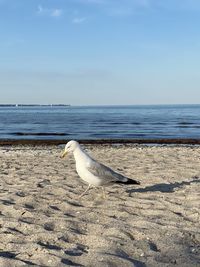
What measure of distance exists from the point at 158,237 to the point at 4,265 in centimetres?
194

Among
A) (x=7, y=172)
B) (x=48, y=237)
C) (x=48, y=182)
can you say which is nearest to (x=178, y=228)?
(x=48, y=237)

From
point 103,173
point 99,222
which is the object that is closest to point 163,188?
point 103,173

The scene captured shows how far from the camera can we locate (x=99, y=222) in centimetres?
602

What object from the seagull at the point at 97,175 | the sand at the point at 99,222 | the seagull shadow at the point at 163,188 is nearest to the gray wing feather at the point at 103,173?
the seagull at the point at 97,175

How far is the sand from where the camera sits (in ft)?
15.0

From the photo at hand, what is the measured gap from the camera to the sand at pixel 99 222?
15.0 ft

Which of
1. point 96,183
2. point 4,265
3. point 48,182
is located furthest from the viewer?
point 48,182

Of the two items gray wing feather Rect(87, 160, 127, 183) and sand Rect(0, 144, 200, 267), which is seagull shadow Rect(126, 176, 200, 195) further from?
gray wing feather Rect(87, 160, 127, 183)

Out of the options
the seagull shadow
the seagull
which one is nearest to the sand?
the seagull shadow

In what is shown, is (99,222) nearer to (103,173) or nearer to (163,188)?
(103,173)

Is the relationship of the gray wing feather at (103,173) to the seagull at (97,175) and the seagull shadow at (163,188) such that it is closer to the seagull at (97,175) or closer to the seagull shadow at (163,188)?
the seagull at (97,175)

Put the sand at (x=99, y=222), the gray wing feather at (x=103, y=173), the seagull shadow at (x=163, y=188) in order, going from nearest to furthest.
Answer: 1. the sand at (x=99, y=222)
2. the gray wing feather at (x=103, y=173)
3. the seagull shadow at (x=163, y=188)

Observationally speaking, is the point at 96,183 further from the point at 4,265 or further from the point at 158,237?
the point at 4,265

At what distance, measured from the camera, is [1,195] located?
7746 mm
